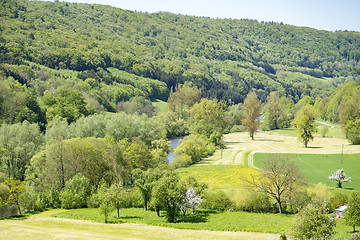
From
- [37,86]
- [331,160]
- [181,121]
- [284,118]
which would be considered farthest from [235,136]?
[37,86]

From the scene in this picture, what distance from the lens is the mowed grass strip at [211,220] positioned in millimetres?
38812

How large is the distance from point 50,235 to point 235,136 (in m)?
106

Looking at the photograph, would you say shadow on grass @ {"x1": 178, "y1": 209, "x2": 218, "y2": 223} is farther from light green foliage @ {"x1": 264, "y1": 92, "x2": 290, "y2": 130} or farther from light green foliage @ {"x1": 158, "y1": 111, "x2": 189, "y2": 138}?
light green foliage @ {"x1": 264, "y1": 92, "x2": 290, "y2": 130}

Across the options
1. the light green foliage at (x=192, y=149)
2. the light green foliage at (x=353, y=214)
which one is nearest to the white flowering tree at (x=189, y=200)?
the light green foliage at (x=353, y=214)

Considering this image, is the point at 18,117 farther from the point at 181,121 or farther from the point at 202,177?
the point at 181,121

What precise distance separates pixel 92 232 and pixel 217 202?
65.2 feet

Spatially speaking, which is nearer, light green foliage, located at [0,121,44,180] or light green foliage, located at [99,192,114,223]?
light green foliage, located at [99,192,114,223]

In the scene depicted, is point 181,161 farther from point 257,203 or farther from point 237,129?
point 237,129

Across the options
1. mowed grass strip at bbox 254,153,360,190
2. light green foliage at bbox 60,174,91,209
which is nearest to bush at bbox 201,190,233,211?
light green foliage at bbox 60,174,91,209

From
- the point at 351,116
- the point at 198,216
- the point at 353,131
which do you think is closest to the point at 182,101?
the point at 351,116

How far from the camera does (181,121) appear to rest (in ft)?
461

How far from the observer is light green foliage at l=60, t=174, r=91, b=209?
5209 centimetres

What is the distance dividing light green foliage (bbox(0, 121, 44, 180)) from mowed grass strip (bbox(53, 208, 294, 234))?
2427 centimetres

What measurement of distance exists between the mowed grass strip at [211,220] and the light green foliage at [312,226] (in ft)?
21.6
